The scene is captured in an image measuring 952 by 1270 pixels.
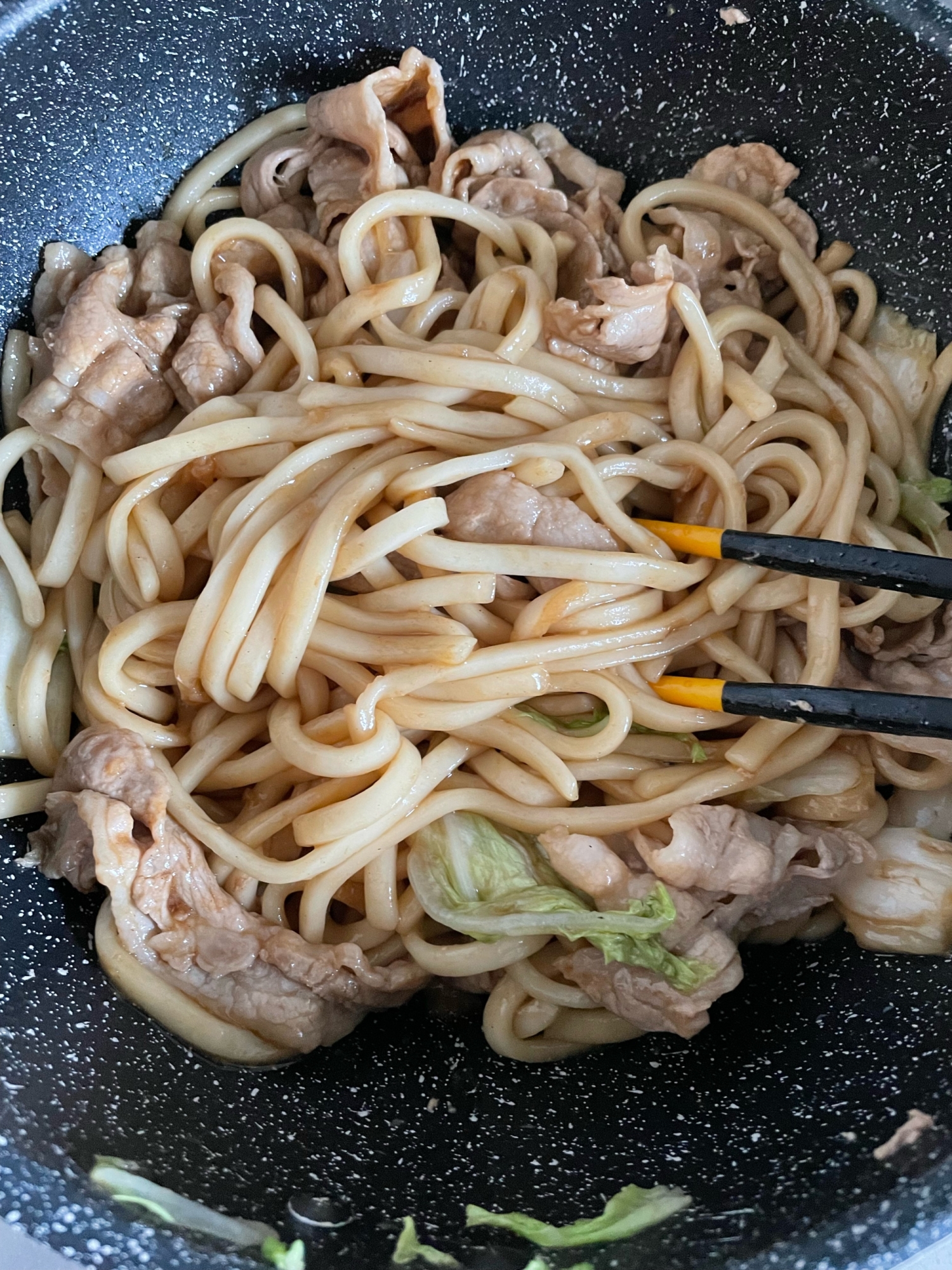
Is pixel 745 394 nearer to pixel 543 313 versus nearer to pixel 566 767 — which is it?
pixel 543 313

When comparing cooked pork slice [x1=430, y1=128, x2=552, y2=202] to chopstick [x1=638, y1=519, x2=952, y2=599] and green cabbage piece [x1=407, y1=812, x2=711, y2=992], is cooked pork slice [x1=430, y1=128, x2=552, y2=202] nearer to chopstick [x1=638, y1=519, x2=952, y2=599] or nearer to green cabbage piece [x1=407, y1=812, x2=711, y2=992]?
chopstick [x1=638, y1=519, x2=952, y2=599]

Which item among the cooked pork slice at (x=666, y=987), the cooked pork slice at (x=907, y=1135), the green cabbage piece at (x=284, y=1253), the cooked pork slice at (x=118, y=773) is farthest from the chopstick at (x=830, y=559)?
the green cabbage piece at (x=284, y=1253)

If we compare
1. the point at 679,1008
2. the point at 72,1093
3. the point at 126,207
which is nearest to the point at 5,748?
the point at 72,1093

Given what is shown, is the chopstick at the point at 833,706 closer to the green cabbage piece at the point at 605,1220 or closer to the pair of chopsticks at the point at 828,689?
the pair of chopsticks at the point at 828,689

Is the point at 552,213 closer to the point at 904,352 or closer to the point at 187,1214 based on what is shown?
the point at 904,352

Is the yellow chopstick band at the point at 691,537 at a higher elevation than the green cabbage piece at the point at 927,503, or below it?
below

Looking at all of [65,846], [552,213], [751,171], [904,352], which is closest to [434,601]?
[65,846]
